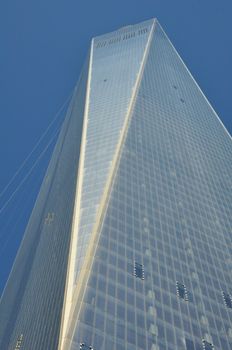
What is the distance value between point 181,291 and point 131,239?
447 inches

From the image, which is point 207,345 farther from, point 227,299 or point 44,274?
point 44,274

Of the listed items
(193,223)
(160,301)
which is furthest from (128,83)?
(160,301)

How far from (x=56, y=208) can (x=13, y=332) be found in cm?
3564

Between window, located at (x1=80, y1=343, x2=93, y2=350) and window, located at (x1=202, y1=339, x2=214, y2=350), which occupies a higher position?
window, located at (x1=202, y1=339, x2=214, y2=350)

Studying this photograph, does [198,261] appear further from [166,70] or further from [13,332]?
[166,70]

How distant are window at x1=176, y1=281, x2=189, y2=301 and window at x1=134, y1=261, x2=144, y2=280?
21.5ft

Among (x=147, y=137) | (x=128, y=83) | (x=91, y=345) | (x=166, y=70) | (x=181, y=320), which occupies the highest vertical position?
(x=166, y=70)

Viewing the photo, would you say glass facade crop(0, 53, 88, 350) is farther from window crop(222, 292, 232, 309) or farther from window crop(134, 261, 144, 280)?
window crop(222, 292, 232, 309)

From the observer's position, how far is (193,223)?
4412 inches

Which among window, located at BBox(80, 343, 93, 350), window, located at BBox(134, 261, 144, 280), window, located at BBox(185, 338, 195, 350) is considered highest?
window, located at BBox(134, 261, 144, 280)

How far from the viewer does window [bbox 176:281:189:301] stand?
86.2 meters

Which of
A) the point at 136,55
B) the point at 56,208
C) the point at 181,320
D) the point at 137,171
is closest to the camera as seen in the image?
the point at 181,320

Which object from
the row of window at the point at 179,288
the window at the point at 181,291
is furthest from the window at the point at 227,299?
the window at the point at 181,291

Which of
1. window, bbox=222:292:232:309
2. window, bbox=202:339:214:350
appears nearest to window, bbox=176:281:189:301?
window, bbox=222:292:232:309
